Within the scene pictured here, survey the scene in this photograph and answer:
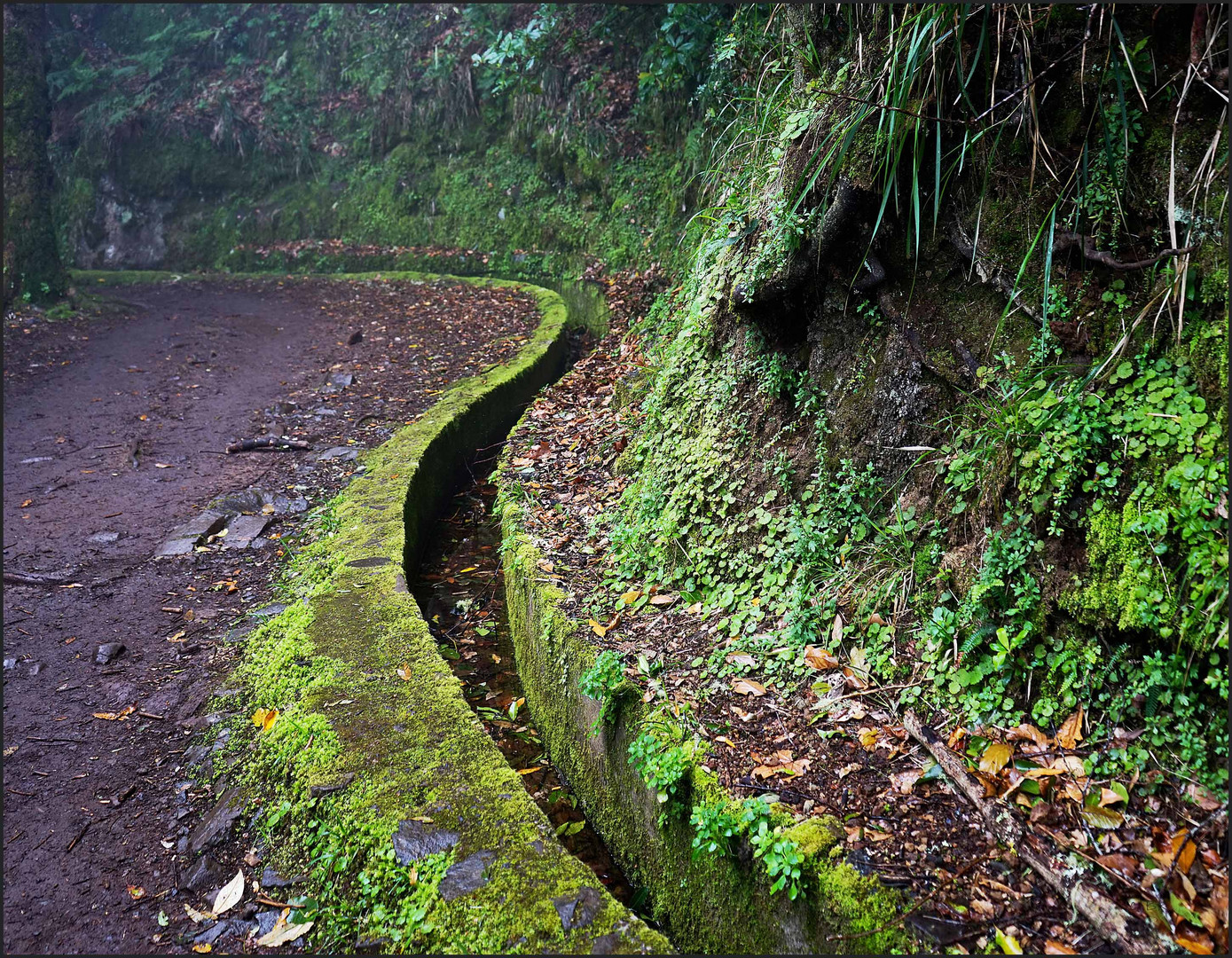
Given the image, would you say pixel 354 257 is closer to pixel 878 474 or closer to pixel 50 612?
pixel 50 612

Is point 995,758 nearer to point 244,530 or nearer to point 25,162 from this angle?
point 244,530

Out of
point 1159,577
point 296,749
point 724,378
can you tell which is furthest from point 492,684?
point 1159,577

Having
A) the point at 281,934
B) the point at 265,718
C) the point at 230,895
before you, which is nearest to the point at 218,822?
the point at 230,895

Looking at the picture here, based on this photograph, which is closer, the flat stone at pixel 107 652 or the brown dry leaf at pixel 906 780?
the brown dry leaf at pixel 906 780

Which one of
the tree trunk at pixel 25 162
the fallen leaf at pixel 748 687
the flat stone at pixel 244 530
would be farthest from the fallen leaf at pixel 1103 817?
the tree trunk at pixel 25 162

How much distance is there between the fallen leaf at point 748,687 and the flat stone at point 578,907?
848 millimetres

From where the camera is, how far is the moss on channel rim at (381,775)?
2137 millimetres

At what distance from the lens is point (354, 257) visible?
39.2 feet

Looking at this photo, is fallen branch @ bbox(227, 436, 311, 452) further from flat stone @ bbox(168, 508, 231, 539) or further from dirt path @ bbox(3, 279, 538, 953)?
flat stone @ bbox(168, 508, 231, 539)

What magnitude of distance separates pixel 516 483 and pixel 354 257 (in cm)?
863

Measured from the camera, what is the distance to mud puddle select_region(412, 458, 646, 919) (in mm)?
3047

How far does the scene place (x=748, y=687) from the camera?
107 inches

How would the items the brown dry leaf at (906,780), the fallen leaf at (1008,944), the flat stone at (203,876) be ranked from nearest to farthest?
the fallen leaf at (1008,944), the brown dry leaf at (906,780), the flat stone at (203,876)

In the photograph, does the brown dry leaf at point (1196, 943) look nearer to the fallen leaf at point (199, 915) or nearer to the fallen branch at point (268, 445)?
the fallen leaf at point (199, 915)
